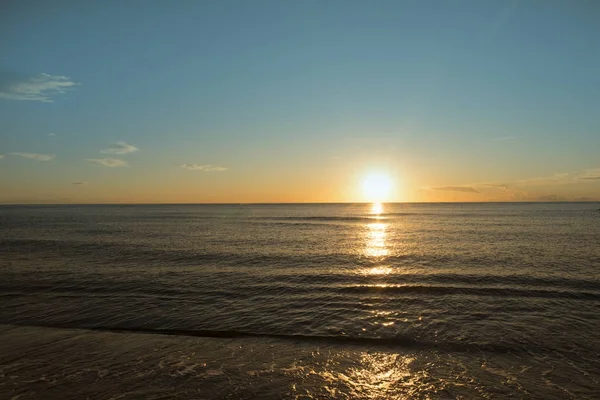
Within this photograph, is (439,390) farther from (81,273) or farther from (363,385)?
(81,273)

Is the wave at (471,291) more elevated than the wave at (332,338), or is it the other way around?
the wave at (471,291)

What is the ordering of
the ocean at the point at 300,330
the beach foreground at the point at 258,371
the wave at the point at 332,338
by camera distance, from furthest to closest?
the wave at the point at 332,338
the ocean at the point at 300,330
the beach foreground at the point at 258,371

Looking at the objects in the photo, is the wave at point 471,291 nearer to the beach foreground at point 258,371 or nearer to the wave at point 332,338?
the wave at point 332,338

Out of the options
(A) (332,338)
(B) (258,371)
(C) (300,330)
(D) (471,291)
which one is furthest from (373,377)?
(D) (471,291)

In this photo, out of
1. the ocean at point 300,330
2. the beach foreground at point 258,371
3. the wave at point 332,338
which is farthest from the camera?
the wave at point 332,338

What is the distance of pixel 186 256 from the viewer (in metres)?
40.1

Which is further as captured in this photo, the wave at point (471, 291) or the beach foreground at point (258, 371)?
the wave at point (471, 291)

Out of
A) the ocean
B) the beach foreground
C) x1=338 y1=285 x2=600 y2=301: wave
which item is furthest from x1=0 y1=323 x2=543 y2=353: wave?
x1=338 y1=285 x2=600 y2=301: wave

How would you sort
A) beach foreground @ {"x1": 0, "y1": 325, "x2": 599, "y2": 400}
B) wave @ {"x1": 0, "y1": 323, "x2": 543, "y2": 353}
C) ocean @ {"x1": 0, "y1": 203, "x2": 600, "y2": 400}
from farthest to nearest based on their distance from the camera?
wave @ {"x1": 0, "y1": 323, "x2": 543, "y2": 353}
ocean @ {"x1": 0, "y1": 203, "x2": 600, "y2": 400}
beach foreground @ {"x1": 0, "y1": 325, "x2": 599, "y2": 400}

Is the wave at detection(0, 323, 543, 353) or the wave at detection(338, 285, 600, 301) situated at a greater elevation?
the wave at detection(338, 285, 600, 301)

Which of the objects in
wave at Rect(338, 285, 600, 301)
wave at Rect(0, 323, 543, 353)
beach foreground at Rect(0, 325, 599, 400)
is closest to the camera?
beach foreground at Rect(0, 325, 599, 400)

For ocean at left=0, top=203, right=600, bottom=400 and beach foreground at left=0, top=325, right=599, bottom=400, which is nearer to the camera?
beach foreground at left=0, top=325, right=599, bottom=400

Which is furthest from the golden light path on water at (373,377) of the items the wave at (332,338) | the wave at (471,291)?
the wave at (471,291)

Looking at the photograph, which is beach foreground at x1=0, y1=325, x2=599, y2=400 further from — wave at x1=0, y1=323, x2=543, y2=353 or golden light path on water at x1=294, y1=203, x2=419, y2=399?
wave at x1=0, y1=323, x2=543, y2=353
